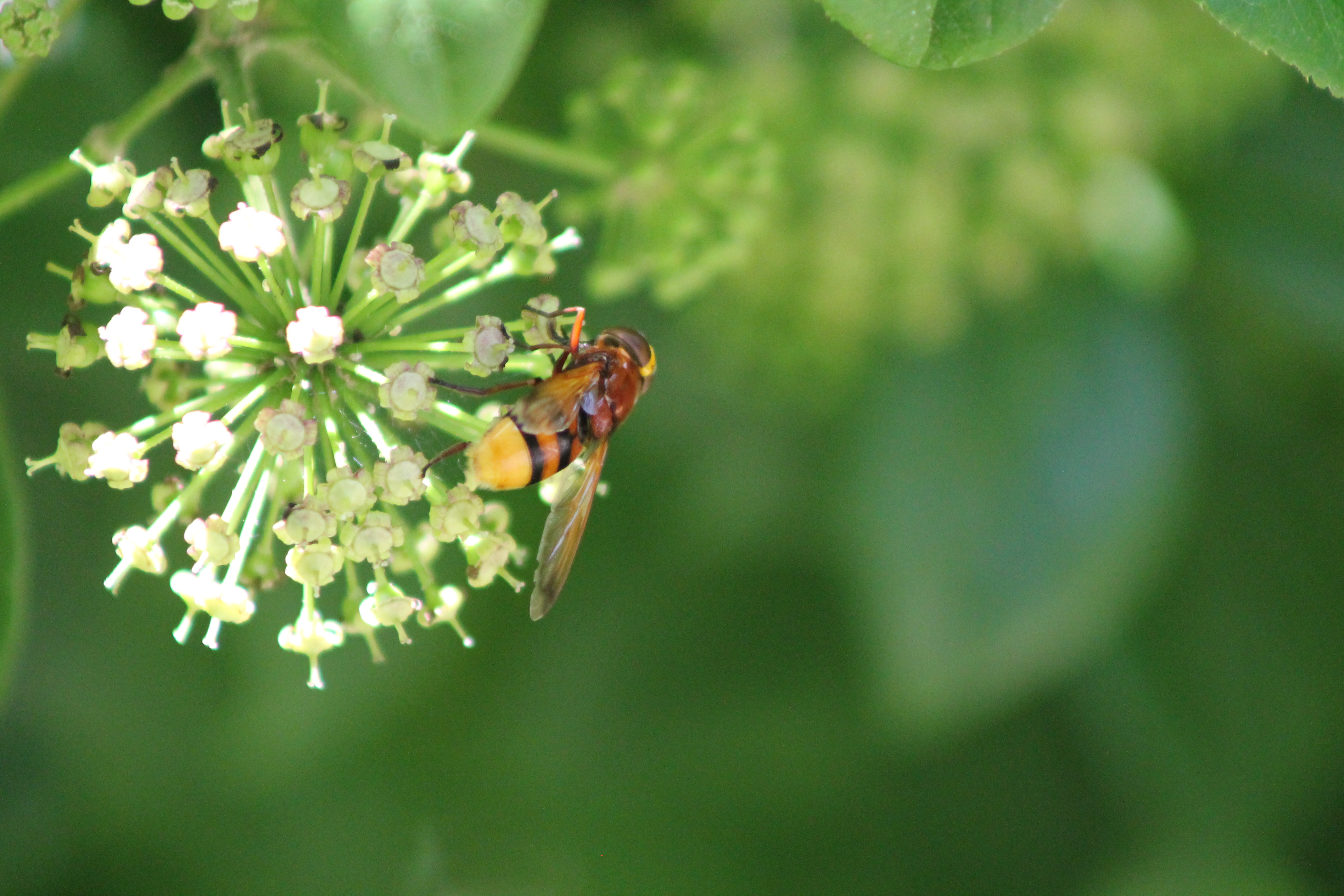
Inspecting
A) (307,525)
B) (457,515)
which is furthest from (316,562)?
(457,515)

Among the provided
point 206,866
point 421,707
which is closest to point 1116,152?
point 421,707

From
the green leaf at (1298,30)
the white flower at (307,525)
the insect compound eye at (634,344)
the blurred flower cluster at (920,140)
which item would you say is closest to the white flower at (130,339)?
the white flower at (307,525)

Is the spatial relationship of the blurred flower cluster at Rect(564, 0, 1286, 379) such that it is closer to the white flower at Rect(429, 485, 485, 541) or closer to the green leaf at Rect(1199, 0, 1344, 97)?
the white flower at Rect(429, 485, 485, 541)

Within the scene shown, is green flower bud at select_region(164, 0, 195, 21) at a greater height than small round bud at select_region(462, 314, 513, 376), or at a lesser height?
greater

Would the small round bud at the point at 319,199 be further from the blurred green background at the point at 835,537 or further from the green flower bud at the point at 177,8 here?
the blurred green background at the point at 835,537

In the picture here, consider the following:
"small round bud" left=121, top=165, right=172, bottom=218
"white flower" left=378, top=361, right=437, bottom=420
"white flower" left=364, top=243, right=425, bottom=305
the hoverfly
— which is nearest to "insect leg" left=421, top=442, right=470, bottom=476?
the hoverfly

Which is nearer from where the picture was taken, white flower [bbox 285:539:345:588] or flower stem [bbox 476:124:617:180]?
white flower [bbox 285:539:345:588]

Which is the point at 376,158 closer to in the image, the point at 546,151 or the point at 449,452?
the point at 449,452
